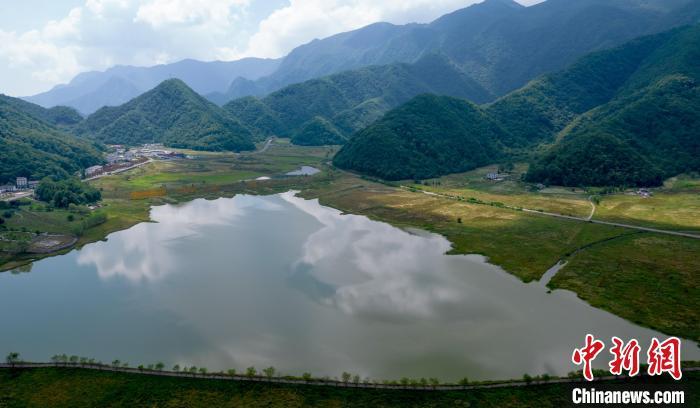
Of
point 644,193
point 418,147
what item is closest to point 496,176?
point 418,147

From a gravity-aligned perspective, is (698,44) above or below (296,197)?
above

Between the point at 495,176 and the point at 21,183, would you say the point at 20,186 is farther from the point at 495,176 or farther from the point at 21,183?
the point at 495,176

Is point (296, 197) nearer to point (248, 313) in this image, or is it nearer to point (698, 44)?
point (248, 313)

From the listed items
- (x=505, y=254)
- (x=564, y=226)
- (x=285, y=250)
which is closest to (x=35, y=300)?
(x=285, y=250)

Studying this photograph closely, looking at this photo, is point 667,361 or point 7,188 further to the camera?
point 7,188

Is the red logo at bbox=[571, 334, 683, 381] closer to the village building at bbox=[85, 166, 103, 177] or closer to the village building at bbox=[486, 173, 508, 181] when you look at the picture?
the village building at bbox=[486, 173, 508, 181]

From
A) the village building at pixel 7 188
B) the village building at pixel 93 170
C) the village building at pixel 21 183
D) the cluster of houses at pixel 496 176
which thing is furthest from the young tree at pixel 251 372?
the village building at pixel 93 170

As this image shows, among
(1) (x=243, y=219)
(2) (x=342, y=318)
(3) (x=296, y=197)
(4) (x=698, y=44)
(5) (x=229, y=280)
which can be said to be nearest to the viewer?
(2) (x=342, y=318)
